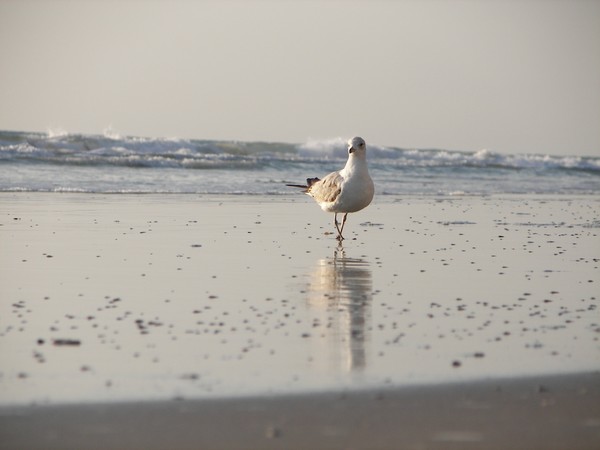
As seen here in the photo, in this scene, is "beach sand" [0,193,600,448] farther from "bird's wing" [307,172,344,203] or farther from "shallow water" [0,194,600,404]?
"bird's wing" [307,172,344,203]

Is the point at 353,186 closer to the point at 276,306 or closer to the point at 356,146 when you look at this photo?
the point at 356,146

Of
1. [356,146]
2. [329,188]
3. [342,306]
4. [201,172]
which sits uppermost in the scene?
[356,146]

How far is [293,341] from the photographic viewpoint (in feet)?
21.5

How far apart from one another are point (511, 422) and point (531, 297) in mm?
3819

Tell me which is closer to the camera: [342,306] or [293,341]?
[293,341]

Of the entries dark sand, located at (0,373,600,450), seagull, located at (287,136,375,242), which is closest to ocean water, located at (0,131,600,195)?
seagull, located at (287,136,375,242)

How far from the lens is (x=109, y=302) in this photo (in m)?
7.91

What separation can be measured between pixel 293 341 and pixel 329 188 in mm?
7966

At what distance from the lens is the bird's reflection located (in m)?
6.19

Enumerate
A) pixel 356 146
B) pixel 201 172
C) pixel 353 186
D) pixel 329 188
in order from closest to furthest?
1. pixel 353 186
2. pixel 356 146
3. pixel 329 188
4. pixel 201 172

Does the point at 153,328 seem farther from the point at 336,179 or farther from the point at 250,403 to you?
the point at 336,179

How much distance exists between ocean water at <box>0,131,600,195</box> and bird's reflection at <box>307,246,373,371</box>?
499 inches

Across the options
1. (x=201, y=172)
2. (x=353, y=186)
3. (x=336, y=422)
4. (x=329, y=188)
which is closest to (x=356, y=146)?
(x=353, y=186)

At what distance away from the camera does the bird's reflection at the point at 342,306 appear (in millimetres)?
6191
